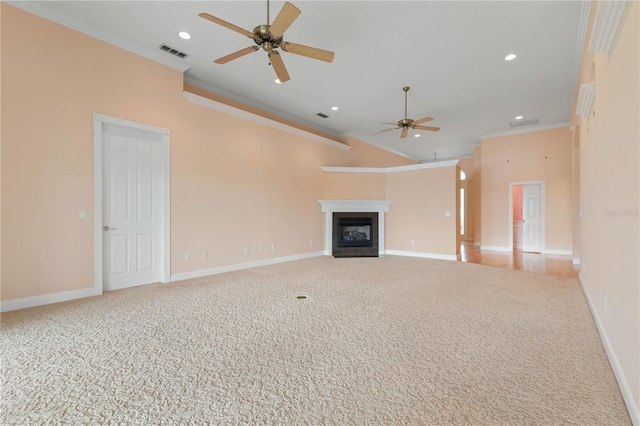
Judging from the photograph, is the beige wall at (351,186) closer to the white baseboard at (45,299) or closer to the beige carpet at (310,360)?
the beige carpet at (310,360)

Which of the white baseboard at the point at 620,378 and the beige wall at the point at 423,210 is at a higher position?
the beige wall at the point at 423,210

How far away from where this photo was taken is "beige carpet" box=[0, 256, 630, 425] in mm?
1645

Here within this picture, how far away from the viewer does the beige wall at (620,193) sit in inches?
62.2

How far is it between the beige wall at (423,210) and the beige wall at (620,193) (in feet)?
13.8

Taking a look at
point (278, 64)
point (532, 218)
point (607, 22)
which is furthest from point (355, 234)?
point (607, 22)

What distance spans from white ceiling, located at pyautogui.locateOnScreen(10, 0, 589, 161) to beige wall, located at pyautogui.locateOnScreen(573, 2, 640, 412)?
1671 mm

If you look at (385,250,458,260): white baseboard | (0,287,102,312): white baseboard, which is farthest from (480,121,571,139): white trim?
(0,287,102,312): white baseboard

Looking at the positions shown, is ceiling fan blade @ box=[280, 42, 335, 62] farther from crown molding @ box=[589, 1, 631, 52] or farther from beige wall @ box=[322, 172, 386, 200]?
beige wall @ box=[322, 172, 386, 200]

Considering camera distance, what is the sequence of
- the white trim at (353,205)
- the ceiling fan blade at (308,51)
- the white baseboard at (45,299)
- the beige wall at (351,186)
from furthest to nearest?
1. the beige wall at (351,186)
2. the white trim at (353,205)
3. the white baseboard at (45,299)
4. the ceiling fan blade at (308,51)

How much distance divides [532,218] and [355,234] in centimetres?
508

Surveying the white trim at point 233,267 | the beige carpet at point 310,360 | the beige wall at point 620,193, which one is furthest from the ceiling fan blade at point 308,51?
the white trim at point 233,267

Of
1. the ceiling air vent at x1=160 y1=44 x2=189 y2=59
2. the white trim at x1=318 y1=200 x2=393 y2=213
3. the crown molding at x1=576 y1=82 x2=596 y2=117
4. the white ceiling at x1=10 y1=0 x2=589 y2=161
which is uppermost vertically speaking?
the ceiling air vent at x1=160 y1=44 x2=189 y2=59

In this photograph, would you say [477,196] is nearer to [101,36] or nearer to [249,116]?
[249,116]

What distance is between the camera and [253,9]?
11.2 feet
